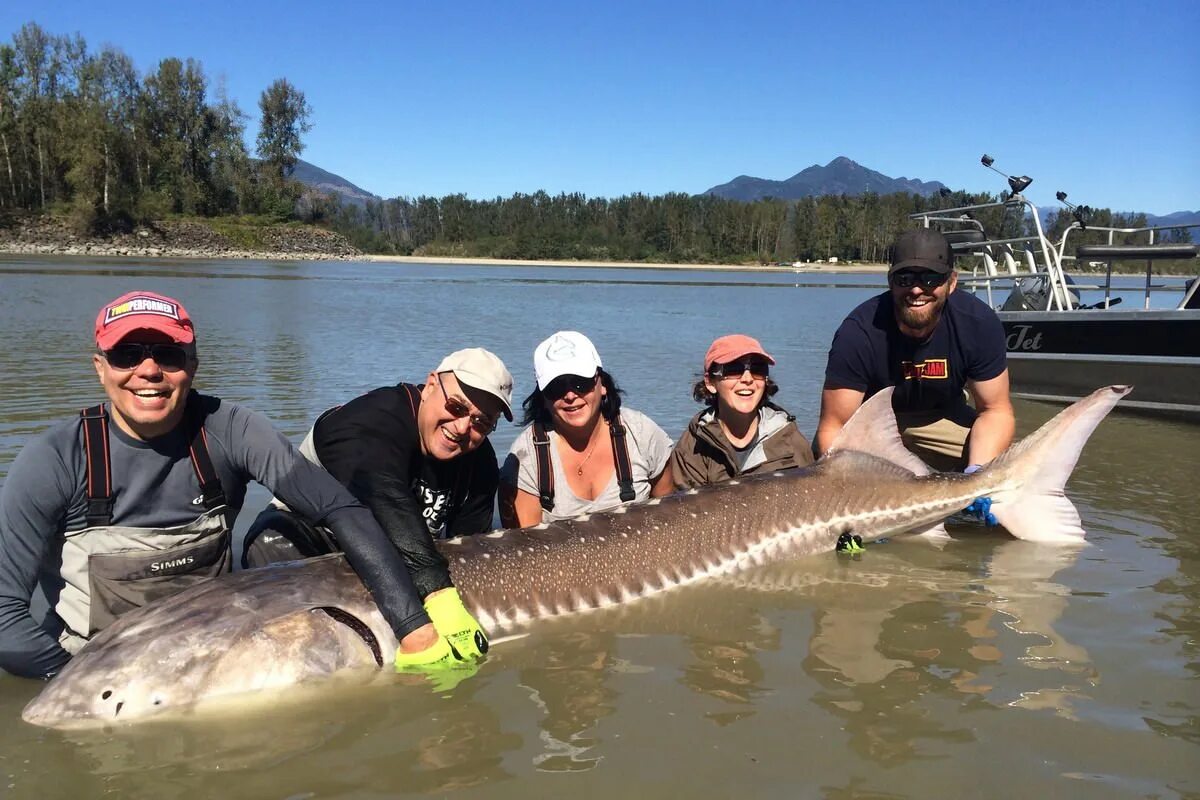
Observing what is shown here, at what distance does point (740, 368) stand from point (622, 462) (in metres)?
0.77

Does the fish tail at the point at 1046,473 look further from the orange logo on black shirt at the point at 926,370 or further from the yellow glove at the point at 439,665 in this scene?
the yellow glove at the point at 439,665

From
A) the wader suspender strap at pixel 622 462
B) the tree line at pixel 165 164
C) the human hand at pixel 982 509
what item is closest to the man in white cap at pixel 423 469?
the wader suspender strap at pixel 622 462

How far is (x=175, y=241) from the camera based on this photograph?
Answer: 62.6 meters

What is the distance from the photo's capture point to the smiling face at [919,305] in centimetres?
491

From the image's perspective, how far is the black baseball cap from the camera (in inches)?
189

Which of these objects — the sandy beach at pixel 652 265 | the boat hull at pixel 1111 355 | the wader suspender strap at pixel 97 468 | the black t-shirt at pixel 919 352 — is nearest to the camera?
the wader suspender strap at pixel 97 468

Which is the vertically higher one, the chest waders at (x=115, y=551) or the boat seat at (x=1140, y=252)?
the boat seat at (x=1140, y=252)

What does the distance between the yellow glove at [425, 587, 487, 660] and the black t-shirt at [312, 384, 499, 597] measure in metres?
0.04

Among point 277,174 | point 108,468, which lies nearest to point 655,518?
point 108,468

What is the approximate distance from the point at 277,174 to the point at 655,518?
3095 inches

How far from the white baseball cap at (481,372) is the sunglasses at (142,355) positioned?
38.3 inches

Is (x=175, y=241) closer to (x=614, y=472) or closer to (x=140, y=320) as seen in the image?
(x=614, y=472)

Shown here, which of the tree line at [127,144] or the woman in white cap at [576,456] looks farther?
the tree line at [127,144]

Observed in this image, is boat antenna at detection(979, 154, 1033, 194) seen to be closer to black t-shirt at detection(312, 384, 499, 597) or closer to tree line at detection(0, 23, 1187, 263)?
black t-shirt at detection(312, 384, 499, 597)
